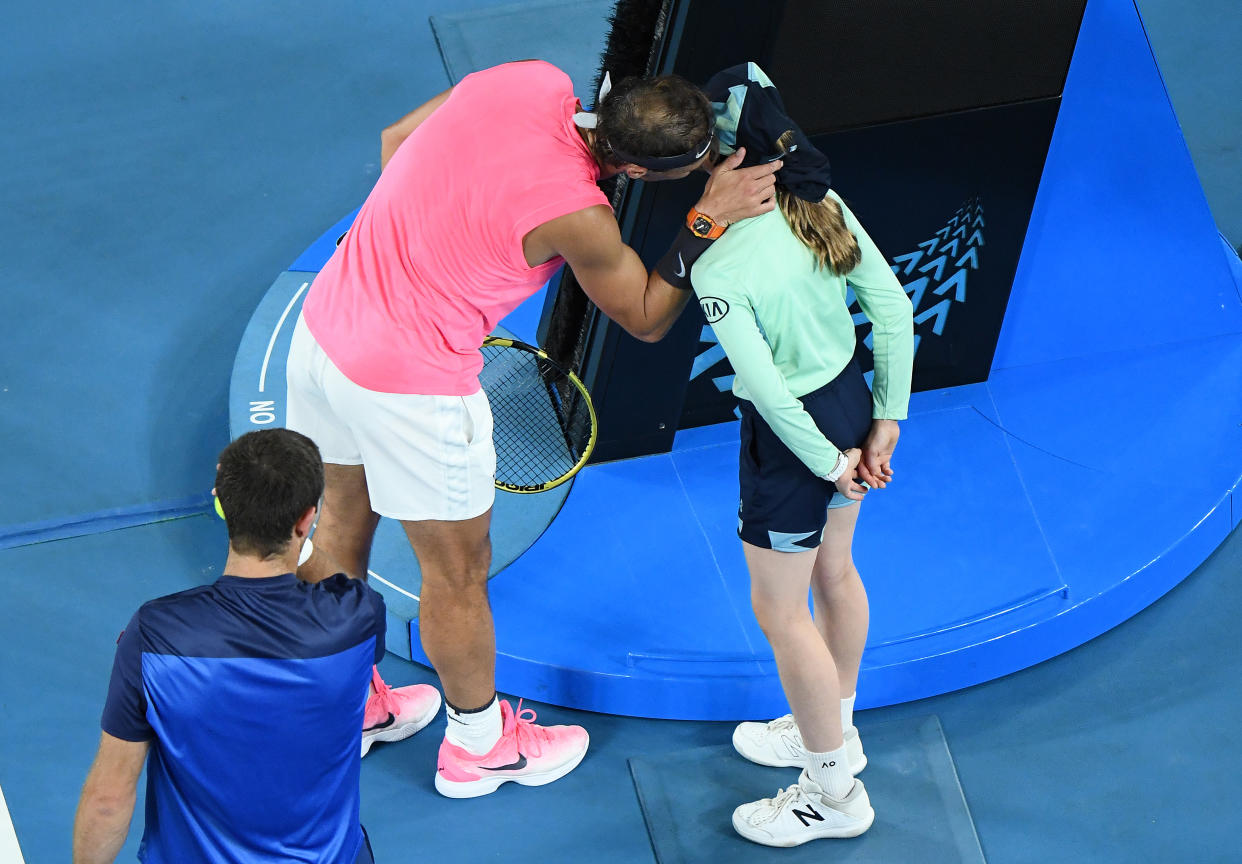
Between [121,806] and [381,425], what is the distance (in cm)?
96

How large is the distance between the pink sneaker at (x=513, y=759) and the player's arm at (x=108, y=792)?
1231 millimetres

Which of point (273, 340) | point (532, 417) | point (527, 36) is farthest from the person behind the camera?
point (527, 36)

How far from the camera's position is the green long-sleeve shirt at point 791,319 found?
2.64m

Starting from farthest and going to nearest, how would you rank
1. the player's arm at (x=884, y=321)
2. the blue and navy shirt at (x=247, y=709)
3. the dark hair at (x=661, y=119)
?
the player's arm at (x=884, y=321)
the dark hair at (x=661, y=119)
the blue and navy shirt at (x=247, y=709)

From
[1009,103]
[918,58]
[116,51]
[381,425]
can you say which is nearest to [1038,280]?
[1009,103]

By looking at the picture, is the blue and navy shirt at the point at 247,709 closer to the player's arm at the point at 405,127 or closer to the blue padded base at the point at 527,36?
the player's arm at the point at 405,127

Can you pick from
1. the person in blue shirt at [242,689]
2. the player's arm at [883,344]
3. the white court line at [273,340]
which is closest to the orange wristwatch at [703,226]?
the player's arm at [883,344]

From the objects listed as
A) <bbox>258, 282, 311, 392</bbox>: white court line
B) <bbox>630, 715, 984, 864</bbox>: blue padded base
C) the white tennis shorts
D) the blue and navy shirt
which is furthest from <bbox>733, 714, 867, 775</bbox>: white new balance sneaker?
<bbox>258, 282, 311, 392</bbox>: white court line

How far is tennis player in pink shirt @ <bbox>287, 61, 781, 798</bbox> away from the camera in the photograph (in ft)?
8.59

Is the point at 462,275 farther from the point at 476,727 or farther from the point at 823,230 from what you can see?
the point at 476,727

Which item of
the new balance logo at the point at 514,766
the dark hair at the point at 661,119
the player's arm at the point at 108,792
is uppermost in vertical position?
the dark hair at the point at 661,119

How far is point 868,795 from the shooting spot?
3.37m

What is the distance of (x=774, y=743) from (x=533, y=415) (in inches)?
46.2

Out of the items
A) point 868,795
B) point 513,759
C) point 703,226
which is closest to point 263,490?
point 703,226
